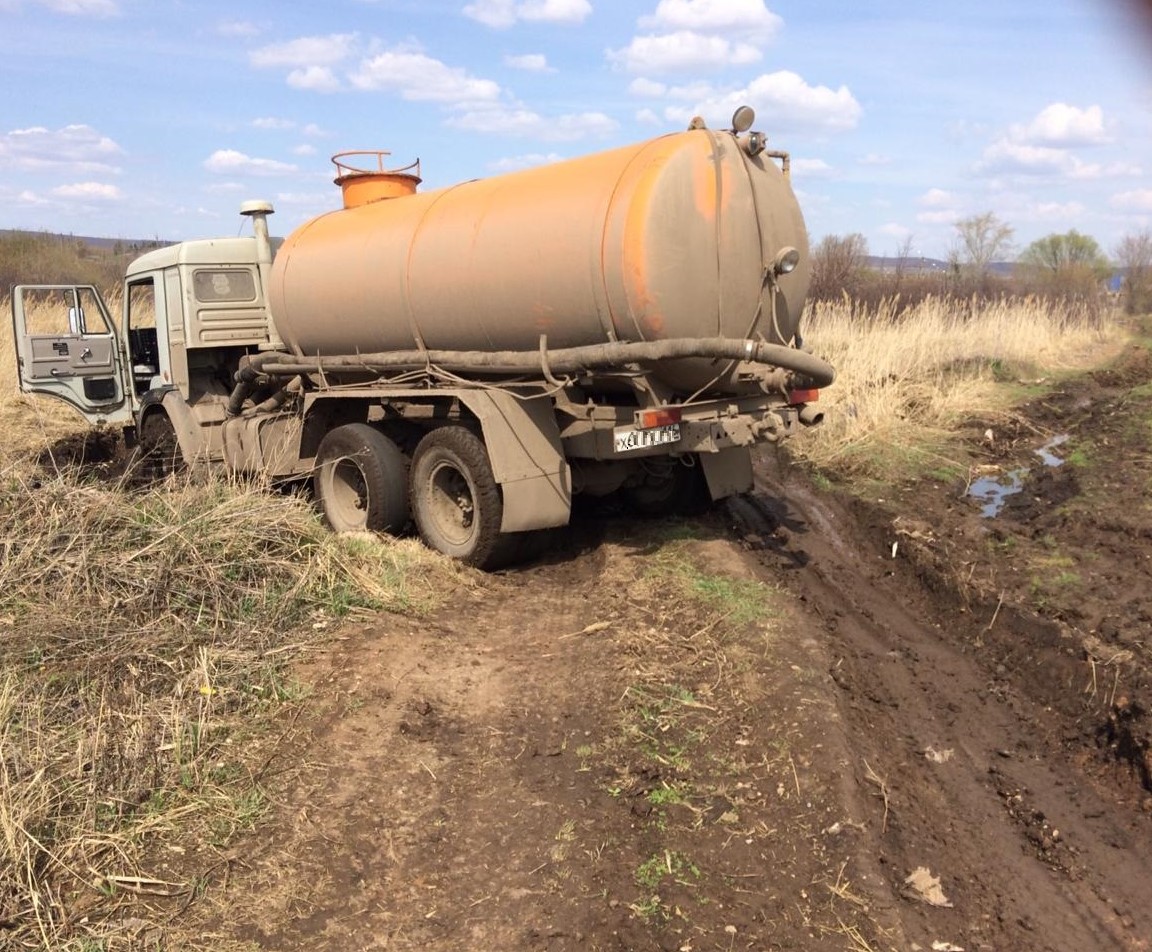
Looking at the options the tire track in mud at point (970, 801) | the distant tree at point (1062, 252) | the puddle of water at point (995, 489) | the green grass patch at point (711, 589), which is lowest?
the tire track in mud at point (970, 801)

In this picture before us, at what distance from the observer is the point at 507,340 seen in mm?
6031

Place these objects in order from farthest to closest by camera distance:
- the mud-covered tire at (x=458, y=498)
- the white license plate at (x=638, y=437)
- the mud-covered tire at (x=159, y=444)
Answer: the mud-covered tire at (x=159, y=444) < the mud-covered tire at (x=458, y=498) < the white license plate at (x=638, y=437)

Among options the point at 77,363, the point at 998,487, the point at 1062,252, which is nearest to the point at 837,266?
the point at 998,487

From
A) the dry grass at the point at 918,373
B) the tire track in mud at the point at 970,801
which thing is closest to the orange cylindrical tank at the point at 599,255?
the tire track in mud at the point at 970,801

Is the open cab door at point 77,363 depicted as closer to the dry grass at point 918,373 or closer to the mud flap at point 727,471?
the mud flap at point 727,471

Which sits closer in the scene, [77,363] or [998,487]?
[998,487]

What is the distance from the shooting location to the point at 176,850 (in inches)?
127

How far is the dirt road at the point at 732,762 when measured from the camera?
296 cm

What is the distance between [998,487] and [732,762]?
6.08 m

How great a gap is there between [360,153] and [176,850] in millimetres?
6104

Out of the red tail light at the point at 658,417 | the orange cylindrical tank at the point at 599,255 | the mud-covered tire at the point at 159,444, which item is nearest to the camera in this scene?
the orange cylindrical tank at the point at 599,255

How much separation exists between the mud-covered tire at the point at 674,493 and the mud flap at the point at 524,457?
52.8 inches

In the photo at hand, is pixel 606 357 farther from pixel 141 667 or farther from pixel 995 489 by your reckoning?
pixel 995 489

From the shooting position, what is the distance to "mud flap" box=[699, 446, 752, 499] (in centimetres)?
682
